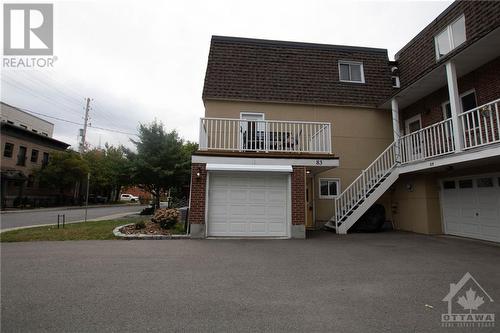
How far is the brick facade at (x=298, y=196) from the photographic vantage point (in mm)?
8945

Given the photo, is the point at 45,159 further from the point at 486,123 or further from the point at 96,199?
the point at 486,123

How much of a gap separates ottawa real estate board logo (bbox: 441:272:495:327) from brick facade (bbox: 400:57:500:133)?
687 cm

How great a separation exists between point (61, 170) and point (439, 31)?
30426 mm

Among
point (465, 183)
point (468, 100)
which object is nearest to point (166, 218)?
Result: point (465, 183)

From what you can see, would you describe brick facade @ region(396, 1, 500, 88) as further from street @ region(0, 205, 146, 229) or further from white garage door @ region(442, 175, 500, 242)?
street @ region(0, 205, 146, 229)

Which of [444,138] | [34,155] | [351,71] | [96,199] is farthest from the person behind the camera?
[96,199]

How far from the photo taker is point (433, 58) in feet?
34.7

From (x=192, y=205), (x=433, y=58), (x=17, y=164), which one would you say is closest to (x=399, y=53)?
(x=433, y=58)

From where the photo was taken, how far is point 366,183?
10.9m

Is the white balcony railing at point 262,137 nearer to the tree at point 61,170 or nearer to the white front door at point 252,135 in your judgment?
the white front door at point 252,135

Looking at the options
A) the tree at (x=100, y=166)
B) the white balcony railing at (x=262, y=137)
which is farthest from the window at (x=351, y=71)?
the tree at (x=100, y=166)

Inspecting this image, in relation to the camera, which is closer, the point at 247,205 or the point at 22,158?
the point at 247,205

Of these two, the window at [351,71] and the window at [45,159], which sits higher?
the window at [351,71]

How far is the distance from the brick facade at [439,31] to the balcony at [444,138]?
1929mm
